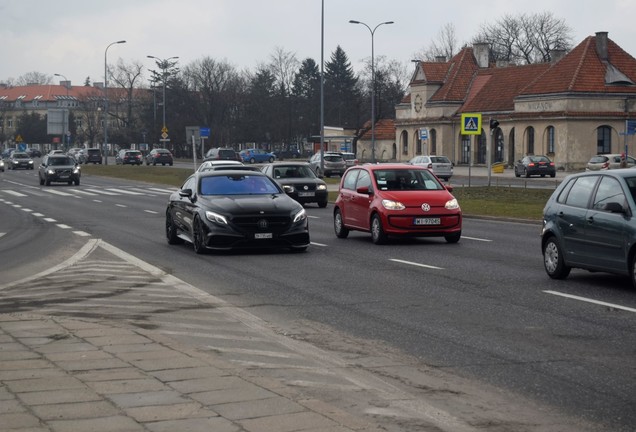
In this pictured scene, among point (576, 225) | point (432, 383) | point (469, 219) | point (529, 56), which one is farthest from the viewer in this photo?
point (529, 56)

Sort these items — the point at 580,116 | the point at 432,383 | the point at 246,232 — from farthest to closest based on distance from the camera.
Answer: the point at 580,116
the point at 246,232
the point at 432,383

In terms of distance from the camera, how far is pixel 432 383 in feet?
26.2

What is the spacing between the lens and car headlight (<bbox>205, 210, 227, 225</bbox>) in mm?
19000

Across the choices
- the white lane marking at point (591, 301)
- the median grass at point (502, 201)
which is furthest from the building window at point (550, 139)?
the white lane marking at point (591, 301)

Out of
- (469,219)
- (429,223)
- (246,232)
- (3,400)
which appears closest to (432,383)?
(3,400)

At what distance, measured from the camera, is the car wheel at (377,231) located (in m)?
21.3

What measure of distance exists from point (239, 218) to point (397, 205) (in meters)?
3.56

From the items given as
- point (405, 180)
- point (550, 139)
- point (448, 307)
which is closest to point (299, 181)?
point (405, 180)

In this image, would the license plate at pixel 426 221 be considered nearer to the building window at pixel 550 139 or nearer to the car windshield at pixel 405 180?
the car windshield at pixel 405 180

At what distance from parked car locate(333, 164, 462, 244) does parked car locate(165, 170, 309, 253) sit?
2070 millimetres

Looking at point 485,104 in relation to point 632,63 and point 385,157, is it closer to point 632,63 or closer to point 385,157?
point 632,63

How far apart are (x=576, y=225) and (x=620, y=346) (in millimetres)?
4954

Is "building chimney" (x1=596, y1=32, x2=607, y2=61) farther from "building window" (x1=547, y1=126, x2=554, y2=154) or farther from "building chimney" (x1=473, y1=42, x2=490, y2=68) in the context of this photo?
"building chimney" (x1=473, y1=42, x2=490, y2=68)

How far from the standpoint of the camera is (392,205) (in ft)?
69.7
